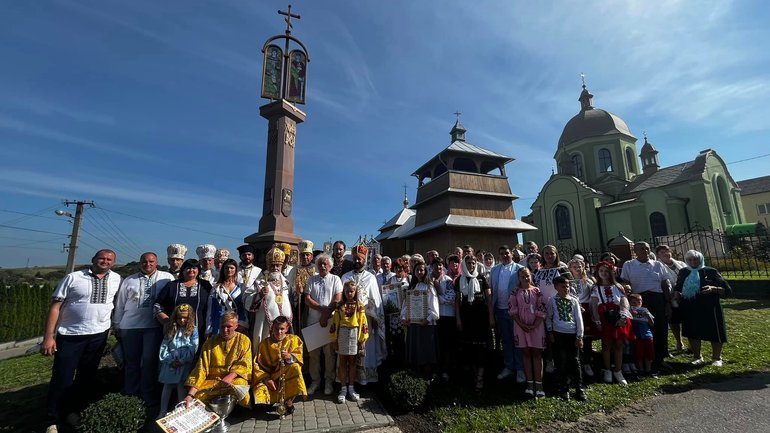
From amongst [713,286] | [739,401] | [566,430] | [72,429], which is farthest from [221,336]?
[713,286]

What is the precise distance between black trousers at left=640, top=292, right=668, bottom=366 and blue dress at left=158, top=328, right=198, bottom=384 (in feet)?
25.1

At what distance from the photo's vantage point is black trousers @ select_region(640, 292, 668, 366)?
6.04 meters

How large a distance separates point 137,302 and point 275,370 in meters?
2.14

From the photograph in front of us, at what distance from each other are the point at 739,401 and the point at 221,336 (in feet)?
23.3

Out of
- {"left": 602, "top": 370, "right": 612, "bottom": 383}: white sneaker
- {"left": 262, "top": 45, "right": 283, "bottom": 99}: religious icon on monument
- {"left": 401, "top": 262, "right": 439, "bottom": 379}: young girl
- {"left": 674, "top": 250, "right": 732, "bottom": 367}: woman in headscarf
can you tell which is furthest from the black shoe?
{"left": 262, "top": 45, "right": 283, "bottom": 99}: religious icon on monument

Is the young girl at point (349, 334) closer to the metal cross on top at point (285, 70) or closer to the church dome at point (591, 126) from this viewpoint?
the metal cross on top at point (285, 70)

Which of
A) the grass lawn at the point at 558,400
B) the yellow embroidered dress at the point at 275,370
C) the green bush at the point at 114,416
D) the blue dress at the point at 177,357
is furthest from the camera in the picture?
the yellow embroidered dress at the point at 275,370

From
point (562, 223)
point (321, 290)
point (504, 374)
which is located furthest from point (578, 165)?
point (321, 290)

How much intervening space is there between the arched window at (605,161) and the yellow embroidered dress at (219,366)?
39.3 meters

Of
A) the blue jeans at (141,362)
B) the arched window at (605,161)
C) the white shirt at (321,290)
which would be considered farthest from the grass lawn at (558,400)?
the arched window at (605,161)

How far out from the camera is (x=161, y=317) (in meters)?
4.46

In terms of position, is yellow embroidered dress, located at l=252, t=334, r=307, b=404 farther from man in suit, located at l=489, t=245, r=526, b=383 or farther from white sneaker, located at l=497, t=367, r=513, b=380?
white sneaker, located at l=497, t=367, r=513, b=380

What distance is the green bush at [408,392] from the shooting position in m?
4.41

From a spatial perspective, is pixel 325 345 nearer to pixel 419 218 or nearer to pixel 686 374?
pixel 686 374
